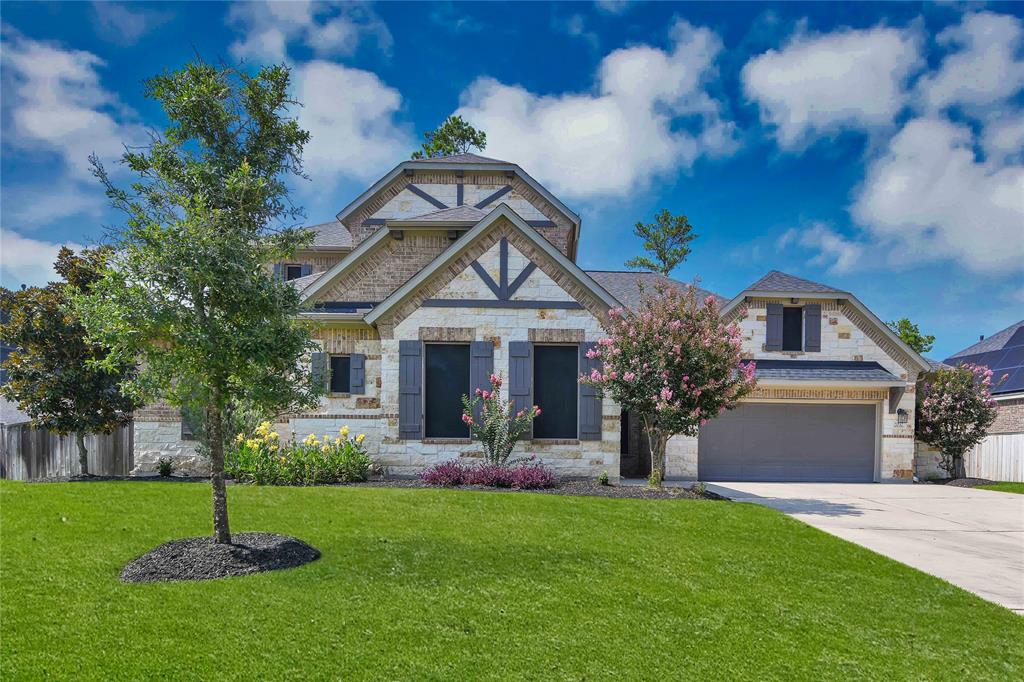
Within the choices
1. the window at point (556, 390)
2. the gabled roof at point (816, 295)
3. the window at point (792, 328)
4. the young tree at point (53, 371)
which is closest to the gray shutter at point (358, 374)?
the window at point (556, 390)

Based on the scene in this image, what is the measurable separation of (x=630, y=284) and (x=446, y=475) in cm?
1017

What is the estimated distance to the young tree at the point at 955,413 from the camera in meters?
16.5

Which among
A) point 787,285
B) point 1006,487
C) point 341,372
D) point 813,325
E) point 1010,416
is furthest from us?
point 1010,416

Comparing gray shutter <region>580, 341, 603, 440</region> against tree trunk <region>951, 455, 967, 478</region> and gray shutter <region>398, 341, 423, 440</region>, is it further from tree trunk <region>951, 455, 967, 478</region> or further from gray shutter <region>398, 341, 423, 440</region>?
tree trunk <region>951, 455, 967, 478</region>

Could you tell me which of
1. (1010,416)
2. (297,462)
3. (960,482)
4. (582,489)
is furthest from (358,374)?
(1010,416)

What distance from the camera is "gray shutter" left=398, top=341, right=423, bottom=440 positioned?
527 inches

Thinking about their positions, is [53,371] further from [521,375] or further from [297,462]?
[521,375]

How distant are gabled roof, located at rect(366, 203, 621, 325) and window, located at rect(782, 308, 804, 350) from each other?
19.8 feet

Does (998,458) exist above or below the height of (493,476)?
below

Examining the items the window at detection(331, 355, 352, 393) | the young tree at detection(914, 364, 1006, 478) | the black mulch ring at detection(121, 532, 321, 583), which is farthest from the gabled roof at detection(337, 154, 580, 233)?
the black mulch ring at detection(121, 532, 321, 583)

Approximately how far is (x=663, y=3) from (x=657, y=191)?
56.5ft

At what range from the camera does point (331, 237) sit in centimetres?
2183

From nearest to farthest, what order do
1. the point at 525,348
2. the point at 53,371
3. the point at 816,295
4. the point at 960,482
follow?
the point at 53,371 < the point at 525,348 < the point at 816,295 < the point at 960,482

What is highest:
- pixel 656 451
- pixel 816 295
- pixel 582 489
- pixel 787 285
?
pixel 787 285
